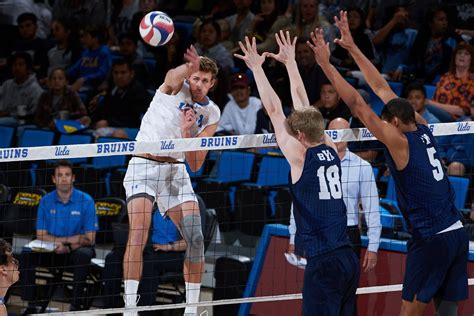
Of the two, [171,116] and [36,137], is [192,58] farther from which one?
[36,137]

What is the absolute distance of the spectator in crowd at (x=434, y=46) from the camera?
49.7ft

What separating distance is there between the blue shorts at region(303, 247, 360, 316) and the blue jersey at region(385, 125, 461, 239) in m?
0.79

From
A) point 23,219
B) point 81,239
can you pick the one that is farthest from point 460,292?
point 23,219

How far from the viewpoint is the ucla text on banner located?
30.8 ft

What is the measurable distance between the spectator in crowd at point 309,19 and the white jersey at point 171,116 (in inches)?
231

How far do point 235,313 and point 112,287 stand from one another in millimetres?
1399

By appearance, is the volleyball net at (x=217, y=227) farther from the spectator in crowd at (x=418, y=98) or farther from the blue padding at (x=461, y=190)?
the spectator in crowd at (x=418, y=98)

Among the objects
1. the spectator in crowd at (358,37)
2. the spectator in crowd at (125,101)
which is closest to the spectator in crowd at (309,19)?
the spectator in crowd at (358,37)

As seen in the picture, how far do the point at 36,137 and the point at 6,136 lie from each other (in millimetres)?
605

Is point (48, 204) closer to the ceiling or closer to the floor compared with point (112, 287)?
closer to the ceiling

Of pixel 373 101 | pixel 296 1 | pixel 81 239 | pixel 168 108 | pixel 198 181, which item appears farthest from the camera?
pixel 296 1

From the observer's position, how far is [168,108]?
9961 millimetres

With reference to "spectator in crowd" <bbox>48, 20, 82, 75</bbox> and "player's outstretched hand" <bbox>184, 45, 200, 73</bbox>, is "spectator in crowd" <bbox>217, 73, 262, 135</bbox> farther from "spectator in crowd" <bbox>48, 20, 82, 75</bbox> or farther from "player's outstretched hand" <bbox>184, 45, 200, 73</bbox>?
"player's outstretched hand" <bbox>184, 45, 200, 73</bbox>

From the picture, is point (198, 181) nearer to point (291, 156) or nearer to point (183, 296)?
point (183, 296)
